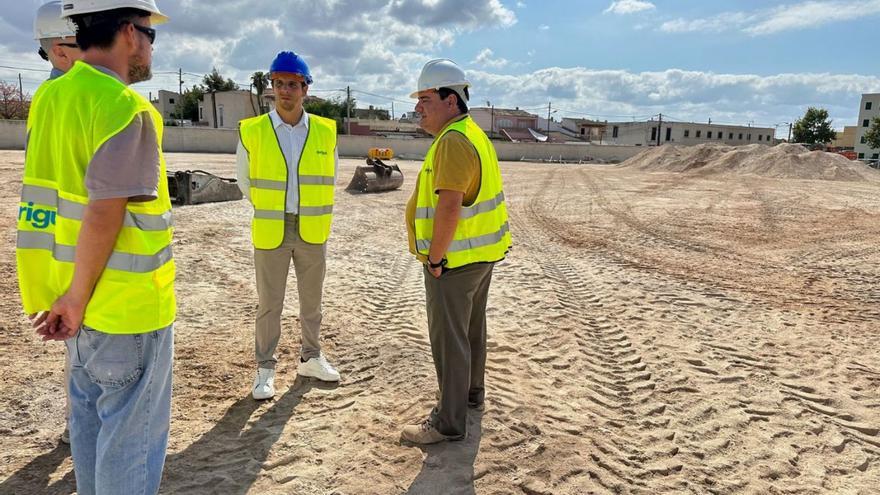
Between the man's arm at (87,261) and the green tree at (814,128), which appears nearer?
the man's arm at (87,261)

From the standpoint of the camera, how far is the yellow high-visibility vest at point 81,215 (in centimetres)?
162

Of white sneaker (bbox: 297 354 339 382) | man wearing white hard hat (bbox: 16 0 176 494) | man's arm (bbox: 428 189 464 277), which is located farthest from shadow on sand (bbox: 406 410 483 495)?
man wearing white hard hat (bbox: 16 0 176 494)

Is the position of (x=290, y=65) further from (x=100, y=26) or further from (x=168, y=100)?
(x=168, y=100)

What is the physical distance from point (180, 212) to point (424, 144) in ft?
105

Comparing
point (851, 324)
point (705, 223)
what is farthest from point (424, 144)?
point (851, 324)

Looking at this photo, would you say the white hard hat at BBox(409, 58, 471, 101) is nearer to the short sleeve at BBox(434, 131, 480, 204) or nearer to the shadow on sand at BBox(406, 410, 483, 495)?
the short sleeve at BBox(434, 131, 480, 204)

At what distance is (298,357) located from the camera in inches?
170

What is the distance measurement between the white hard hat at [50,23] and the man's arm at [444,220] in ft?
6.06

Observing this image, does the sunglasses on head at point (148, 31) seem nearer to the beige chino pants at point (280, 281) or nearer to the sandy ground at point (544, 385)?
the beige chino pants at point (280, 281)

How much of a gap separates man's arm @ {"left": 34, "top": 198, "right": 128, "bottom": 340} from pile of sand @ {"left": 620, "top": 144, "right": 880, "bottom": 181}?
29.2 meters

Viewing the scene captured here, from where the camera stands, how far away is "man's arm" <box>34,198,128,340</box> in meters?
1.60

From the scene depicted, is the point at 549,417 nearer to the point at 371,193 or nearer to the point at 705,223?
the point at 705,223

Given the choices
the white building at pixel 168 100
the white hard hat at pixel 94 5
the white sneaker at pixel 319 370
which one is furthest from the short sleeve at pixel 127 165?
the white building at pixel 168 100

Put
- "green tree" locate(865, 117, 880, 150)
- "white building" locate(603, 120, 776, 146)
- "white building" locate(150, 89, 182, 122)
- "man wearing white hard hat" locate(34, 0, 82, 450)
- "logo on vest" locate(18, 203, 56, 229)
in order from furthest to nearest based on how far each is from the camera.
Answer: "white building" locate(603, 120, 776, 146), "white building" locate(150, 89, 182, 122), "green tree" locate(865, 117, 880, 150), "man wearing white hard hat" locate(34, 0, 82, 450), "logo on vest" locate(18, 203, 56, 229)
